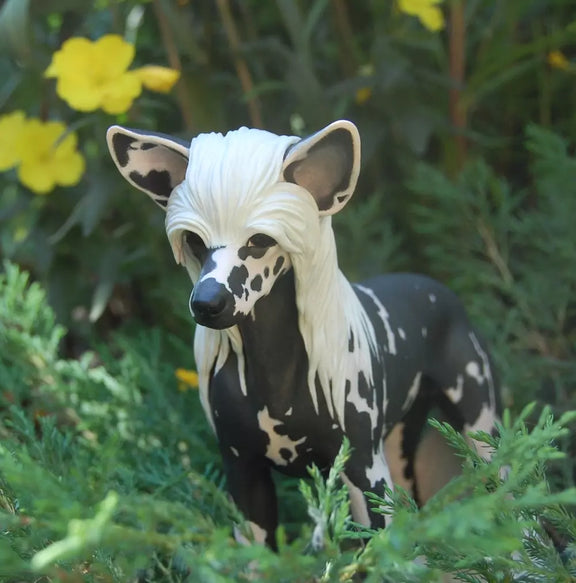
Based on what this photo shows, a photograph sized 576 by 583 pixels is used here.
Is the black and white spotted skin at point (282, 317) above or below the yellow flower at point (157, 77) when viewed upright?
below

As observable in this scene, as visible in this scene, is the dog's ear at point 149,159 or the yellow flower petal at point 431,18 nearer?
the dog's ear at point 149,159

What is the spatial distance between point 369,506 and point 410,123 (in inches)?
24.6

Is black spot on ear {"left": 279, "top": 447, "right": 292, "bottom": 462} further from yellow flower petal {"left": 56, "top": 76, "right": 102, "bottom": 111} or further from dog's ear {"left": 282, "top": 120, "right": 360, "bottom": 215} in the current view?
yellow flower petal {"left": 56, "top": 76, "right": 102, "bottom": 111}

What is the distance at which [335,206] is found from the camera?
0.61 m

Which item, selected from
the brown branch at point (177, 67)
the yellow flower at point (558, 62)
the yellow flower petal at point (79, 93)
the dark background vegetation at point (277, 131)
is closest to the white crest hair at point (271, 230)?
the dark background vegetation at point (277, 131)

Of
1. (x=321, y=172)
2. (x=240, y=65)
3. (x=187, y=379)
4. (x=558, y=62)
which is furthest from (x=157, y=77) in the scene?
(x=558, y=62)

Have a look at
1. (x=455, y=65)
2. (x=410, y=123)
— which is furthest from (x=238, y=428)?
(x=455, y=65)

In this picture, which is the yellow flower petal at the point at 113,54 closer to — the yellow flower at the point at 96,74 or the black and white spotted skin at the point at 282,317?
the yellow flower at the point at 96,74

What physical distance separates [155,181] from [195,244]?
79 millimetres

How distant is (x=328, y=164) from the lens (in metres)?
0.60

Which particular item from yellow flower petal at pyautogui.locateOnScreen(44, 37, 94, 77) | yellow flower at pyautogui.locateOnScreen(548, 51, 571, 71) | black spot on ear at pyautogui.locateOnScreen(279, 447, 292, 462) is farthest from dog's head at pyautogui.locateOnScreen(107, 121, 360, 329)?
yellow flower at pyautogui.locateOnScreen(548, 51, 571, 71)

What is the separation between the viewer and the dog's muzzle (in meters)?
0.55

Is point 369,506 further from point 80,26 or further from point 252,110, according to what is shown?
point 80,26

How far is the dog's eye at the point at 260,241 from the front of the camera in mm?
575
